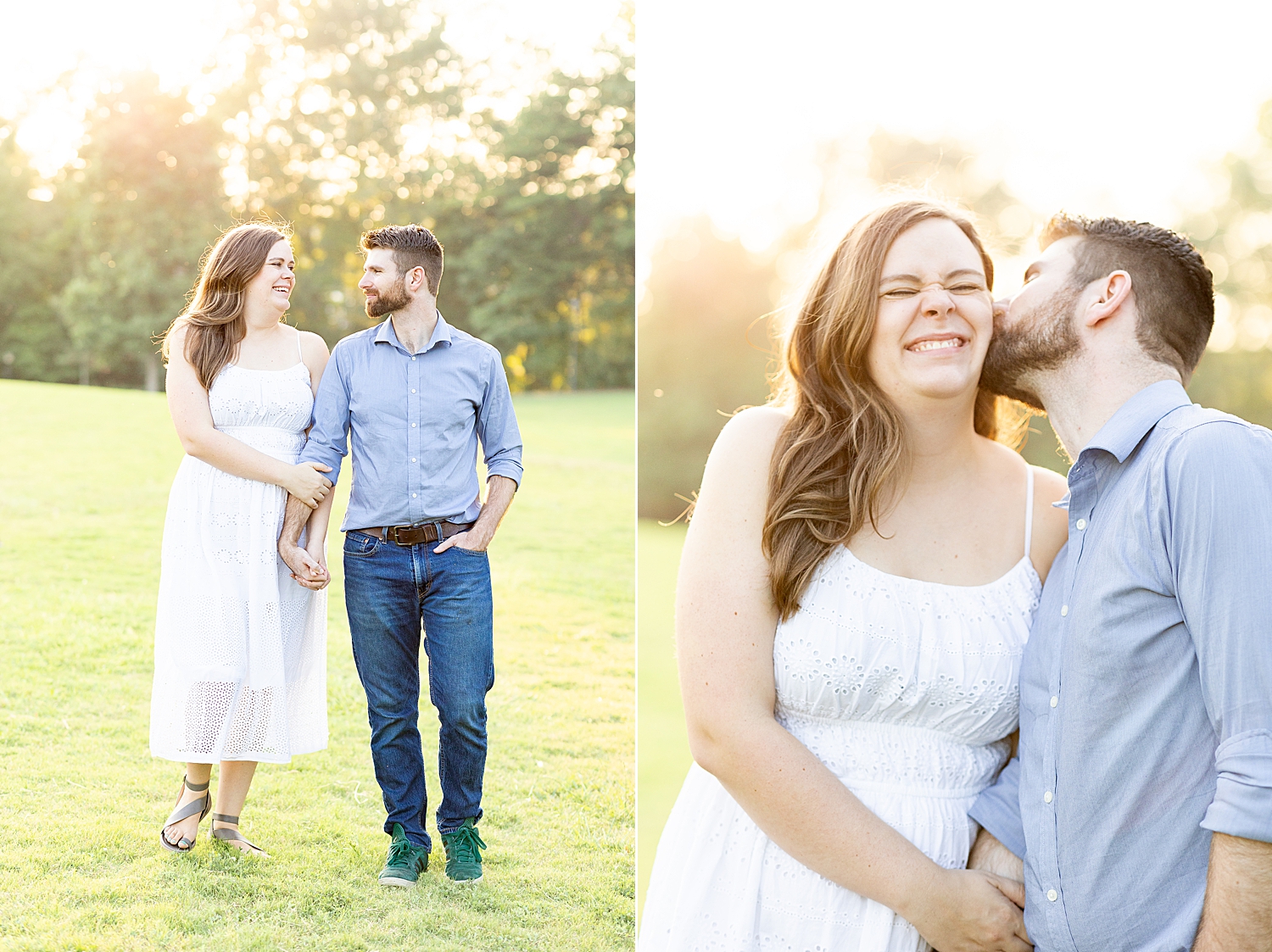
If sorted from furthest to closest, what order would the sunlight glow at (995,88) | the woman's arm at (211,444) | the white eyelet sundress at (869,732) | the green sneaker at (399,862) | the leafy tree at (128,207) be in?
the sunlight glow at (995,88), the leafy tree at (128,207), the green sneaker at (399,862), the woman's arm at (211,444), the white eyelet sundress at (869,732)

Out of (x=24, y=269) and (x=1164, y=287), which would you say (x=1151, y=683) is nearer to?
(x=1164, y=287)

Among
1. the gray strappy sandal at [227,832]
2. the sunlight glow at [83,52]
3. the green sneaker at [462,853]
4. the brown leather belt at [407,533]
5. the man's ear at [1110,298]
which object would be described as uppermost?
the sunlight glow at [83,52]

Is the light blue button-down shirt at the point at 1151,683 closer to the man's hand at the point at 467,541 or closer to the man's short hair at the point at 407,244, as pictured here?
the man's hand at the point at 467,541

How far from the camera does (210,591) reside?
86.6 inches

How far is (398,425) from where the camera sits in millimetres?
2174

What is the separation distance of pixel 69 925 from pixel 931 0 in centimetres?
673

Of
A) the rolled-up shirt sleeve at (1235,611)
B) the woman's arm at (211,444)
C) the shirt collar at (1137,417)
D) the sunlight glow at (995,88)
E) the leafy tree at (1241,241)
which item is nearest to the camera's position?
the rolled-up shirt sleeve at (1235,611)

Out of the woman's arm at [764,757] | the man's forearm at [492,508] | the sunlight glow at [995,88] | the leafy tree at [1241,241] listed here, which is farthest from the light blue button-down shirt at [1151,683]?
the leafy tree at [1241,241]

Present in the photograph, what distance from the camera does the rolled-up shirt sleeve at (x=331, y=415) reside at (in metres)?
2.16

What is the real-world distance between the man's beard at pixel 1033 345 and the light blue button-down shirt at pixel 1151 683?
0.45 feet

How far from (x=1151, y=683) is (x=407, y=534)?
4.69 ft

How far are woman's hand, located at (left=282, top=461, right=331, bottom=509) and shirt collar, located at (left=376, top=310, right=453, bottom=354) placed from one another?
29cm

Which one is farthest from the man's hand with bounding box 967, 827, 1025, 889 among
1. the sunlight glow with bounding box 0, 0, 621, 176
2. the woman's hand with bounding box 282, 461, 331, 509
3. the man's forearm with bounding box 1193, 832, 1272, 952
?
the sunlight glow with bounding box 0, 0, 621, 176

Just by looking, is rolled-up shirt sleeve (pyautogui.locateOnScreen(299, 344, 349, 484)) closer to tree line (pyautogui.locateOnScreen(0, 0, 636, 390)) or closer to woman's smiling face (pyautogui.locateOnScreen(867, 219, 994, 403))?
tree line (pyautogui.locateOnScreen(0, 0, 636, 390))
